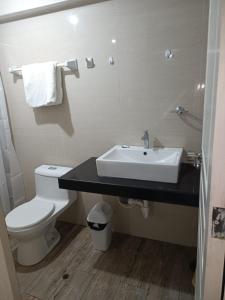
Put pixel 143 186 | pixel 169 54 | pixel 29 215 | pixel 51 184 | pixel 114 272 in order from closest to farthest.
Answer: pixel 143 186 → pixel 169 54 → pixel 114 272 → pixel 29 215 → pixel 51 184

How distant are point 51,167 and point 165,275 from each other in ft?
4.63

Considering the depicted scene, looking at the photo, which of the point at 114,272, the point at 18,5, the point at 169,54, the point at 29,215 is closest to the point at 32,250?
the point at 29,215

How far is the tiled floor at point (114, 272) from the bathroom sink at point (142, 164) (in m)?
0.82

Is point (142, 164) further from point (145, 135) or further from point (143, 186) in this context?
point (145, 135)

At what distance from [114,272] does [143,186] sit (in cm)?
84

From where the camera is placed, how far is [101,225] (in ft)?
6.39

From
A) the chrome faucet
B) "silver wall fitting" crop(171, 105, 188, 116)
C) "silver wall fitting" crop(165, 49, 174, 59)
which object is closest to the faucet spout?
the chrome faucet

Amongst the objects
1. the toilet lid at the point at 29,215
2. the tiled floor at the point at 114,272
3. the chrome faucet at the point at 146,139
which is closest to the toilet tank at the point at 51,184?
the toilet lid at the point at 29,215

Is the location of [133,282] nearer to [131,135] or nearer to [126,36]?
[131,135]

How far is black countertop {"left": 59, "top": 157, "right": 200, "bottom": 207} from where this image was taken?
1376 mm

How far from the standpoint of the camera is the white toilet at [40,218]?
1834 mm

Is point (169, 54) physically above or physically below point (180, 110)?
above

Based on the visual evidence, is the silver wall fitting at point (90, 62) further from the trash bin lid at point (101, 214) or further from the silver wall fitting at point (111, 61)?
the trash bin lid at point (101, 214)

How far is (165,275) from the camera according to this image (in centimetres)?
177
